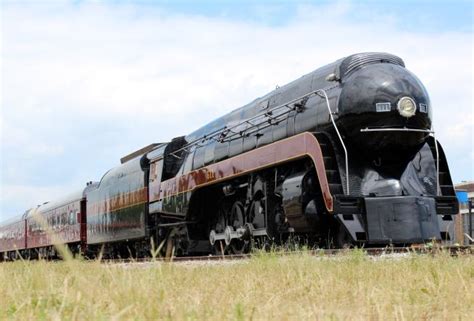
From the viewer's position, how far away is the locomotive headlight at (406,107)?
10.5 m

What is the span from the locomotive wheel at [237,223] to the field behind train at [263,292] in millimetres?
6380

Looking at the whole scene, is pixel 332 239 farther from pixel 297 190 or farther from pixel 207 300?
pixel 207 300

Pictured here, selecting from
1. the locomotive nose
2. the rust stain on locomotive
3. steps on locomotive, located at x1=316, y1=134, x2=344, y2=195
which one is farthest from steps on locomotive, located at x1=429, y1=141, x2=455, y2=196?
the rust stain on locomotive

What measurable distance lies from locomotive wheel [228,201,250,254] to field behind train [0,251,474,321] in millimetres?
6380

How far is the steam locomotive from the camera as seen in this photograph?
391 inches

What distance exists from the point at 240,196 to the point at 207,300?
9.26 meters

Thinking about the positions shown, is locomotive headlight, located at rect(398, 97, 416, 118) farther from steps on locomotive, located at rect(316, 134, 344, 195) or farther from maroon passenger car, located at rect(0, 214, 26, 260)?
maroon passenger car, located at rect(0, 214, 26, 260)

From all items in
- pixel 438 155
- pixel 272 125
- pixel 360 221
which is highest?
pixel 272 125

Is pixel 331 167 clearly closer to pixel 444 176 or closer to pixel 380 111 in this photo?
pixel 380 111

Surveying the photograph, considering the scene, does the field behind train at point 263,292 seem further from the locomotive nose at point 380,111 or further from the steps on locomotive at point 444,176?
the steps on locomotive at point 444,176

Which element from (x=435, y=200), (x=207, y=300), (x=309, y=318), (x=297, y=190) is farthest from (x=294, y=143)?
(x=309, y=318)

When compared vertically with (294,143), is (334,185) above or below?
below

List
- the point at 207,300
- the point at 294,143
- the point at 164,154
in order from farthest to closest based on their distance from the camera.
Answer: the point at 164,154 → the point at 294,143 → the point at 207,300

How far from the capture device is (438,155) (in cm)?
1103
